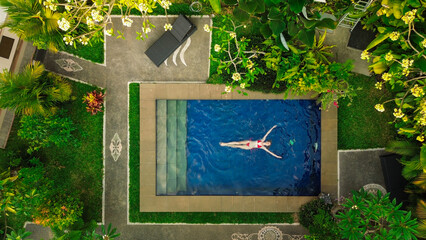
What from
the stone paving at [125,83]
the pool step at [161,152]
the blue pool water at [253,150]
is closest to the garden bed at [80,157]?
the stone paving at [125,83]

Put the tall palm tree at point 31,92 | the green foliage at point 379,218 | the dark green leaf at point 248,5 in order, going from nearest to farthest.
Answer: the dark green leaf at point 248,5
the green foliage at point 379,218
the tall palm tree at point 31,92

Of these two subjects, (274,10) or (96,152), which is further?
(96,152)

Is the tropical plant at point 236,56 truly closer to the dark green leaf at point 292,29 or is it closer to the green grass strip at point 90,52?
the dark green leaf at point 292,29

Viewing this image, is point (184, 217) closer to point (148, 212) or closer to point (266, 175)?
point (148, 212)

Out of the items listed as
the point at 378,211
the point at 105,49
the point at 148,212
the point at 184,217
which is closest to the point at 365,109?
the point at 378,211

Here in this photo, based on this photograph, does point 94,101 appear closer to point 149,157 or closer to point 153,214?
point 149,157

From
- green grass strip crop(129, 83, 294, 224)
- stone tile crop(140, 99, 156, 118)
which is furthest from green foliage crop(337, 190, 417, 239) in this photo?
stone tile crop(140, 99, 156, 118)
